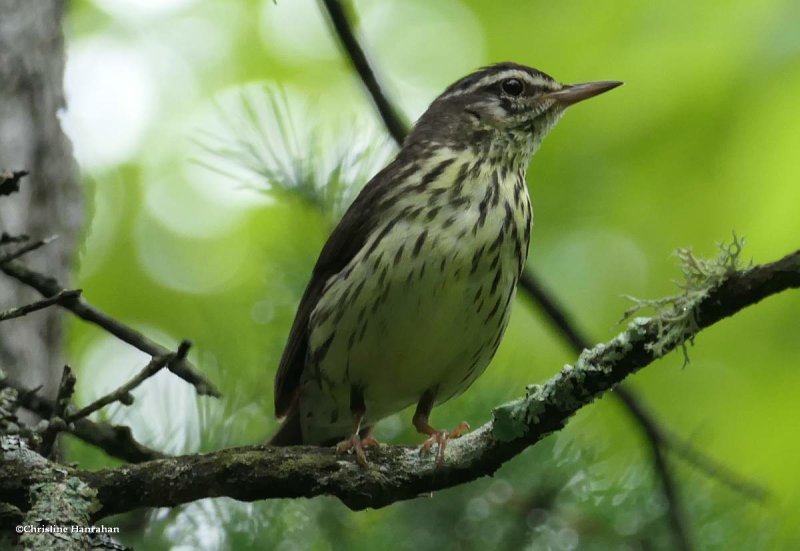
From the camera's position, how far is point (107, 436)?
3.44m

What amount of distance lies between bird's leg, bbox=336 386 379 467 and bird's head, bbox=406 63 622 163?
1112mm

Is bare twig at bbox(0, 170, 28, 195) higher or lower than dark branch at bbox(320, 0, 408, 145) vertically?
lower

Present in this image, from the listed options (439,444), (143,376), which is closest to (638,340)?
(439,444)

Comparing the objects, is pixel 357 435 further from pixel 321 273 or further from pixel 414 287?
pixel 321 273

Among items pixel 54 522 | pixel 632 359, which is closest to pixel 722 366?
Answer: pixel 632 359

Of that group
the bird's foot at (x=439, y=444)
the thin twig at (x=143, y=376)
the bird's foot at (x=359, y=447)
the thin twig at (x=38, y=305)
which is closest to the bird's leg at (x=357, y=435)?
the bird's foot at (x=359, y=447)

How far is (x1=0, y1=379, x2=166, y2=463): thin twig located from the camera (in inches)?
130

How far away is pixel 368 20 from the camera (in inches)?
375

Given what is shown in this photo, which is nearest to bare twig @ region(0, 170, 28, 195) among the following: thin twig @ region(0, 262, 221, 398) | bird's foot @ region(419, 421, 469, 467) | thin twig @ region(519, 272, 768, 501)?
thin twig @ region(0, 262, 221, 398)

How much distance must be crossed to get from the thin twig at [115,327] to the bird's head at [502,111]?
1922 mm

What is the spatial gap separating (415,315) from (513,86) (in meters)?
1.46

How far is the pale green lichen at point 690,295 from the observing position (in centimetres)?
222

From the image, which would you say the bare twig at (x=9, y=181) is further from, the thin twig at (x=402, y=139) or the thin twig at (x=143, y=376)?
the thin twig at (x=402, y=139)

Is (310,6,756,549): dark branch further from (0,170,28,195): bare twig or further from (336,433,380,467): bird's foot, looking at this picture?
(0,170,28,195): bare twig
